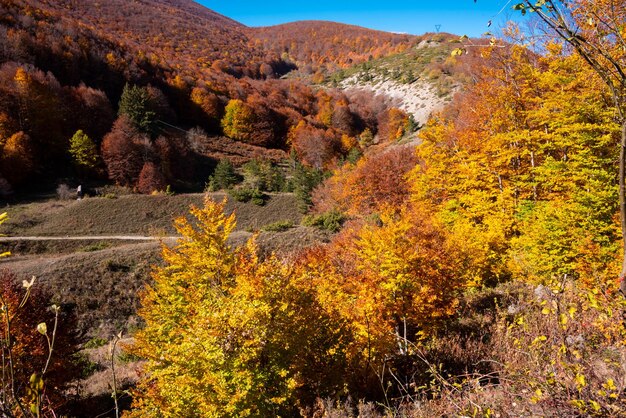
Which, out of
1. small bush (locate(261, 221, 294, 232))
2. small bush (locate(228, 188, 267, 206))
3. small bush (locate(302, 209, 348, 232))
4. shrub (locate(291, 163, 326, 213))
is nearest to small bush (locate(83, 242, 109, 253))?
small bush (locate(261, 221, 294, 232))

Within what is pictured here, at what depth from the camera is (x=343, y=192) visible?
36.5 m

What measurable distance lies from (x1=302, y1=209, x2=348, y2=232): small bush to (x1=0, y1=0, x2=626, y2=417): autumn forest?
0.21 meters

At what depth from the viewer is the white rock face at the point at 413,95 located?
246 ft

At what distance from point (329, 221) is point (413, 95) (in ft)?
210

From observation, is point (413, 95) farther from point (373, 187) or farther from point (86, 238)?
point (86, 238)

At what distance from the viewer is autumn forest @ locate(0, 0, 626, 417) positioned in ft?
13.4

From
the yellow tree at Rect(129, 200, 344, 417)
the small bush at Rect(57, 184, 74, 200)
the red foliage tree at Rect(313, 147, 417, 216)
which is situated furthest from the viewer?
the small bush at Rect(57, 184, 74, 200)

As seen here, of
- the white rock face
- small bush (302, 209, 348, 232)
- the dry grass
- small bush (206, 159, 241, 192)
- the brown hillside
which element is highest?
the brown hillside

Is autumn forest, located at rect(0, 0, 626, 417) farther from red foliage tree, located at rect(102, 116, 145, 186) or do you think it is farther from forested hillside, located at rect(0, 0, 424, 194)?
forested hillside, located at rect(0, 0, 424, 194)

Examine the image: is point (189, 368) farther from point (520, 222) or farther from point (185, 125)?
point (185, 125)

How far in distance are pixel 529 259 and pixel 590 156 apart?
4.21 meters

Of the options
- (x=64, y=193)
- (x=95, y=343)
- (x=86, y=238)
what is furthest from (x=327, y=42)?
(x=95, y=343)

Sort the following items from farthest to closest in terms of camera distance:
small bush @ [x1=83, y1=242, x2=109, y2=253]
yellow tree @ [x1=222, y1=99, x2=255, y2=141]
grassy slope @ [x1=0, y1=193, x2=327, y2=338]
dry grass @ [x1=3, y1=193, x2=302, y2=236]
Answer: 1. yellow tree @ [x1=222, y1=99, x2=255, y2=141]
2. dry grass @ [x1=3, y1=193, x2=302, y2=236]
3. small bush @ [x1=83, y1=242, x2=109, y2=253]
4. grassy slope @ [x1=0, y1=193, x2=327, y2=338]

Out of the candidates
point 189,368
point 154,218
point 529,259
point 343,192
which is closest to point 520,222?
point 529,259
